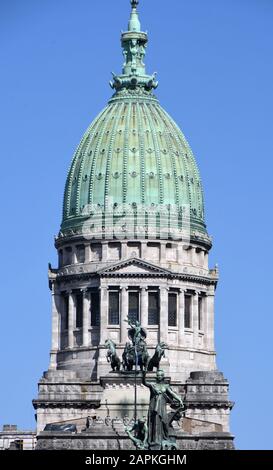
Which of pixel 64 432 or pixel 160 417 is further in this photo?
pixel 64 432

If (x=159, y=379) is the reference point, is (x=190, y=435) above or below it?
above
